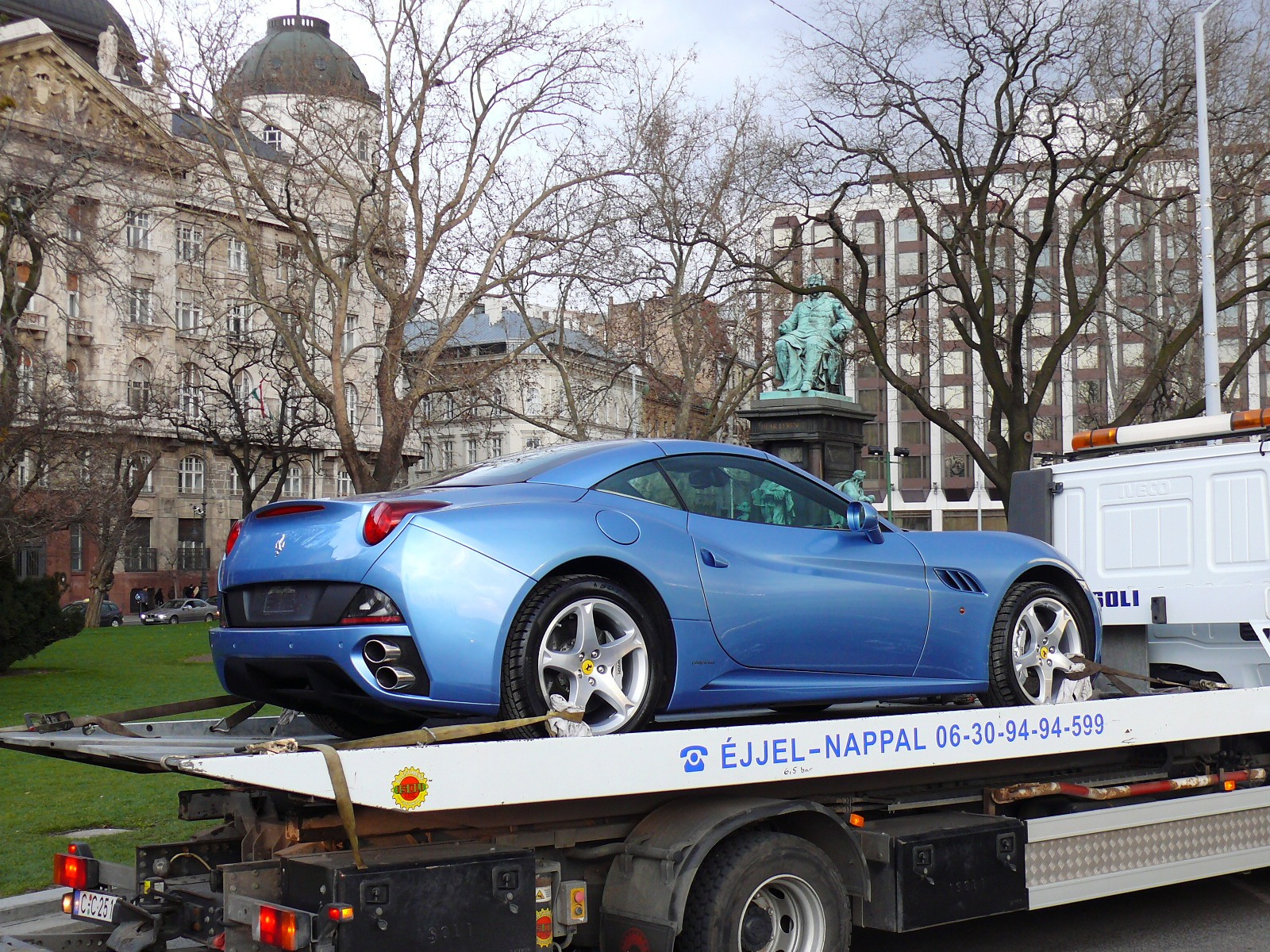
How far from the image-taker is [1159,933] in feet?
22.4

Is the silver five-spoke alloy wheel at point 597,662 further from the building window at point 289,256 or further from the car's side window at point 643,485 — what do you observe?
the building window at point 289,256

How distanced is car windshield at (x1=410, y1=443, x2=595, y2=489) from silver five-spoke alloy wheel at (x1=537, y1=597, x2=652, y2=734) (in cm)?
67

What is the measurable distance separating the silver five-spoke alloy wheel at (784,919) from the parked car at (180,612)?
167 feet

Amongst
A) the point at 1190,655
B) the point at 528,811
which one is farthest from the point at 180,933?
the point at 1190,655

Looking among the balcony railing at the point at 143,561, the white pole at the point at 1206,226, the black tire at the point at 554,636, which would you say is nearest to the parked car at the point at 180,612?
the balcony railing at the point at 143,561

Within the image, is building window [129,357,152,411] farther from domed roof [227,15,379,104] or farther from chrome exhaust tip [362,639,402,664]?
chrome exhaust tip [362,639,402,664]

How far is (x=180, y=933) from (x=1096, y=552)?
20.2 ft

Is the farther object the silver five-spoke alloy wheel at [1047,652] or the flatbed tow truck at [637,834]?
the silver five-spoke alloy wheel at [1047,652]

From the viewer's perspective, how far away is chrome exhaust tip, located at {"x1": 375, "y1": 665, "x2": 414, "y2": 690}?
4.61 meters

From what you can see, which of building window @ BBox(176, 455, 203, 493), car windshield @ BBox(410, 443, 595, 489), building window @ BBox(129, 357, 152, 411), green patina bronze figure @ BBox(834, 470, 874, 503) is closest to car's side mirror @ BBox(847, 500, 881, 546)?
car windshield @ BBox(410, 443, 595, 489)

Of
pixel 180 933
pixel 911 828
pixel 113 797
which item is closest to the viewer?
pixel 180 933

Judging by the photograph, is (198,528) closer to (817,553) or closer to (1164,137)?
(1164,137)

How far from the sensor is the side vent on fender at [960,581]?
20.8 ft

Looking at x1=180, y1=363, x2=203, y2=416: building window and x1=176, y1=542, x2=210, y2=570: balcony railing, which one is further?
x1=176, y1=542, x2=210, y2=570: balcony railing
